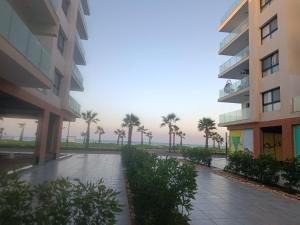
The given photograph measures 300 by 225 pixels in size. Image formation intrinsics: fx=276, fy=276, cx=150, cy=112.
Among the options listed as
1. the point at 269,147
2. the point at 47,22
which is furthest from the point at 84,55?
the point at 269,147

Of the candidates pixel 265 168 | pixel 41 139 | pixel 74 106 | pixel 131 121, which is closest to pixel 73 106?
pixel 74 106

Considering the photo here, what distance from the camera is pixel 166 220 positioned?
5.18 meters

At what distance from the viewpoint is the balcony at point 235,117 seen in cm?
2428

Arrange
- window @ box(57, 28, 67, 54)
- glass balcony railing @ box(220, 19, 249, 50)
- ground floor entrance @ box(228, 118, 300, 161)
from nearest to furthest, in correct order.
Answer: ground floor entrance @ box(228, 118, 300, 161) < window @ box(57, 28, 67, 54) < glass balcony railing @ box(220, 19, 249, 50)

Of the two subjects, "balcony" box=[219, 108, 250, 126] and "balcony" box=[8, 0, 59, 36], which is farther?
"balcony" box=[219, 108, 250, 126]

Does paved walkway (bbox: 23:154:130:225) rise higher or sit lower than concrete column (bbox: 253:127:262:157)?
lower

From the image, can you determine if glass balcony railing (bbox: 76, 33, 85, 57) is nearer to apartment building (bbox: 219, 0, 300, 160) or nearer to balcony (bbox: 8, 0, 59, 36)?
balcony (bbox: 8, 0, 59, 36)

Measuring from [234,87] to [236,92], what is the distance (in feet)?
3.32

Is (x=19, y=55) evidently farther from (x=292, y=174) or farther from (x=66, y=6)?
(x=66, y=6)

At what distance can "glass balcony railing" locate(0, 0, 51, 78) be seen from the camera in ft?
29.1

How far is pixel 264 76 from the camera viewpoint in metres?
22.4

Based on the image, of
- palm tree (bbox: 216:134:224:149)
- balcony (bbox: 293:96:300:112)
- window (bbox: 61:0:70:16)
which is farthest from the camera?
palm tree (bbox: 216:134:224:149)

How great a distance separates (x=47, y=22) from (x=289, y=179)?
48.2 ft

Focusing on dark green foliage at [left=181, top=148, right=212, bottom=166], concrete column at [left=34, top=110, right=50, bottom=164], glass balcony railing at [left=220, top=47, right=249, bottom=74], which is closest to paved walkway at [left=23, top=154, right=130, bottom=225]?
concrete column at [left=34, top=110, right=50, bottom=164]
